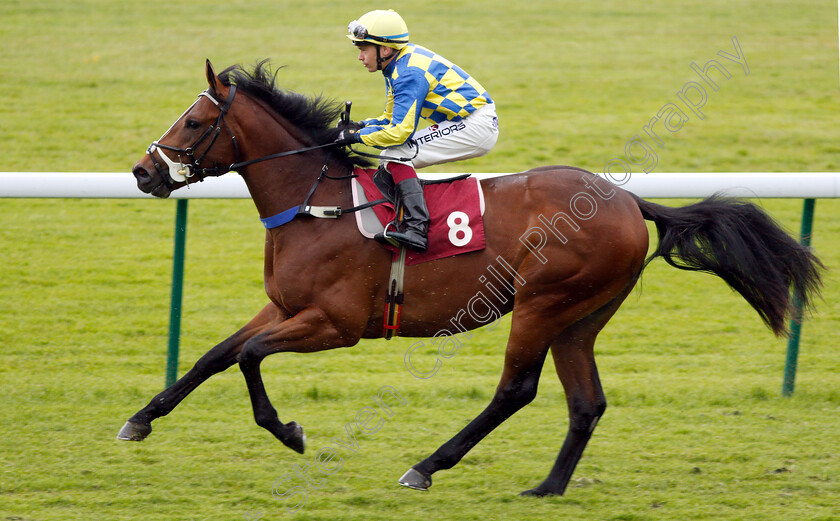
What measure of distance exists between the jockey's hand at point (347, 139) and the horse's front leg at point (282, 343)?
0.72 m

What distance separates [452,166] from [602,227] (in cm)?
527

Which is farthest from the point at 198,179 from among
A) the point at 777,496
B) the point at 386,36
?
the point at 777,496

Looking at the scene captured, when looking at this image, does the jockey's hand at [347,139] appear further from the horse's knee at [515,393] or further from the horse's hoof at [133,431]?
the horse's hoof at [133,431]

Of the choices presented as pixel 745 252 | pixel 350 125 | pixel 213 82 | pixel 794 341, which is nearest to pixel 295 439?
pixel 350 125

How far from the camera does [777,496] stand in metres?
3.86

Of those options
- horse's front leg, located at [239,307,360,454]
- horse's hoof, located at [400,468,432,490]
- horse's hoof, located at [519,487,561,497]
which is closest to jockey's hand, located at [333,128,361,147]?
→ horse's front leg, located at [239,307,360,454]

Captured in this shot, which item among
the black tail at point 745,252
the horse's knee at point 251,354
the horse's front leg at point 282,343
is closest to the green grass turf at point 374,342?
the horse's front leg at point 282,343

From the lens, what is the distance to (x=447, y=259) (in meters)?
3.91

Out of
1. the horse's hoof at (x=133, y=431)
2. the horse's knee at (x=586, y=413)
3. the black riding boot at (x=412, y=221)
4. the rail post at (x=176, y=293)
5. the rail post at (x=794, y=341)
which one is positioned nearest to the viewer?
the black riding boot at (x=412, y=221)

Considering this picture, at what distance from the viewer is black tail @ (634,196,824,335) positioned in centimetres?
404

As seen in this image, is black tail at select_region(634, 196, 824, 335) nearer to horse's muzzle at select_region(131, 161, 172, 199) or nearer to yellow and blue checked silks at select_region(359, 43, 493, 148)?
yellow and blue checked silks at select_region(359, 43, 493, 148)

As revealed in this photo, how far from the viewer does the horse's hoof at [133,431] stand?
3900 millimetres

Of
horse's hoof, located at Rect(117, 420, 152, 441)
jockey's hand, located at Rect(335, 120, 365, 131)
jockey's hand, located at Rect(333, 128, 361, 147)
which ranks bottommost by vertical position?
horse's hoof, located at Rect(117, 420, 152, 441)

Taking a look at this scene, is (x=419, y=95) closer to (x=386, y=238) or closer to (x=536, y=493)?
(x=386, y=238)
